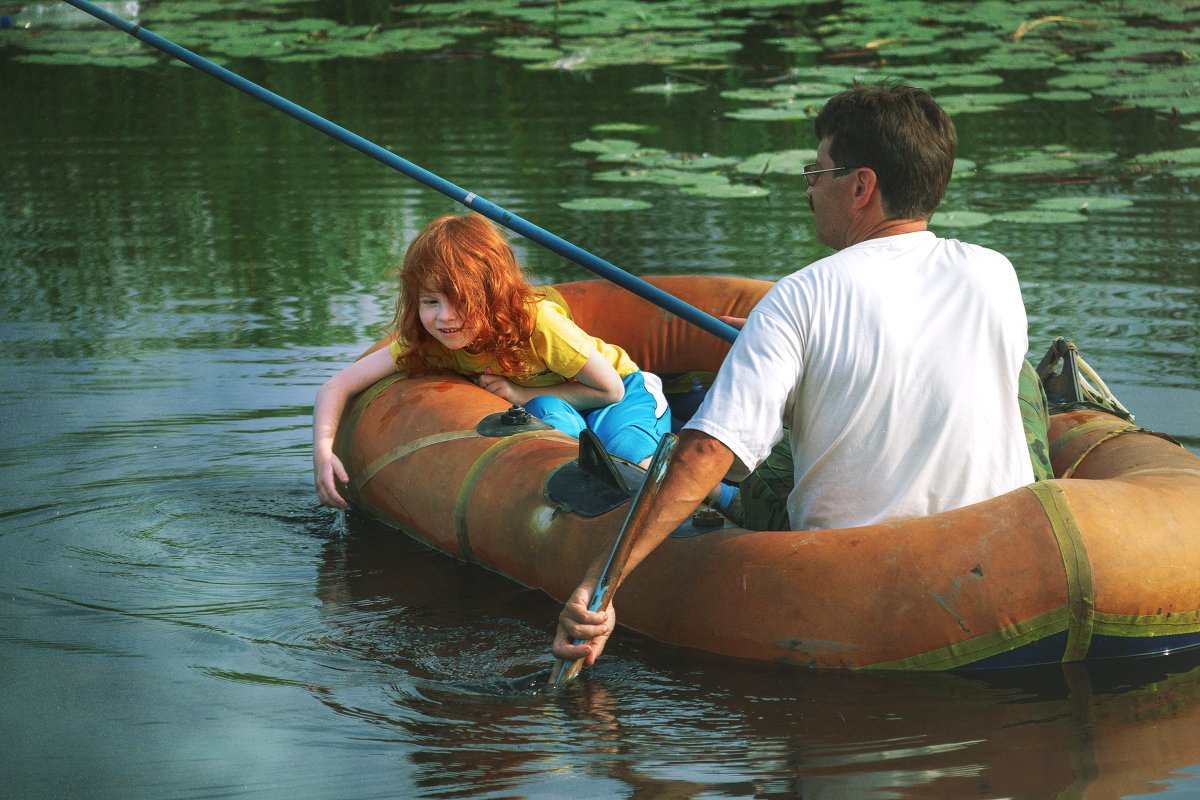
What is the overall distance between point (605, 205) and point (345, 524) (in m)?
3.09

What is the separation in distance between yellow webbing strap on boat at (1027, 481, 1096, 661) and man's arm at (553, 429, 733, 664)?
532mm

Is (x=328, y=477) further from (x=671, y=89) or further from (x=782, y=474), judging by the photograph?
(x=671, y=89)

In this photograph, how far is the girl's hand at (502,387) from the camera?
3420 mm

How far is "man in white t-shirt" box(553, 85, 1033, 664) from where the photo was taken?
7.04 ft

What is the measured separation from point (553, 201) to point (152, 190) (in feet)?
6.36

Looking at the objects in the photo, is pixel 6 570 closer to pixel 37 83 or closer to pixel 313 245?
pixel 313 245

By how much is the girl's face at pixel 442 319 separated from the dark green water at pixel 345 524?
1.59 feet

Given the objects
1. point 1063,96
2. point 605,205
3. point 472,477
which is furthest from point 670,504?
point 1063,96

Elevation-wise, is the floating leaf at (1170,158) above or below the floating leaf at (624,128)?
below

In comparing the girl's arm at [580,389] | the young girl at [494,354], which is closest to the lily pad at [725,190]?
the young girl at [494,354]

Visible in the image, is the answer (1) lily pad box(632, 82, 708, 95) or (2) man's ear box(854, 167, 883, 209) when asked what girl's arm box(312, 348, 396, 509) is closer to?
(2) man's ear box(854, 167, 883, 209)

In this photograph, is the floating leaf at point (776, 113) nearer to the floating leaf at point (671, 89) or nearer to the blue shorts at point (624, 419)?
the floating leaf at point (671, 89)

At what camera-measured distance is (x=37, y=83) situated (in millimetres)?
9375

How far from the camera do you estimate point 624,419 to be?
337cm
